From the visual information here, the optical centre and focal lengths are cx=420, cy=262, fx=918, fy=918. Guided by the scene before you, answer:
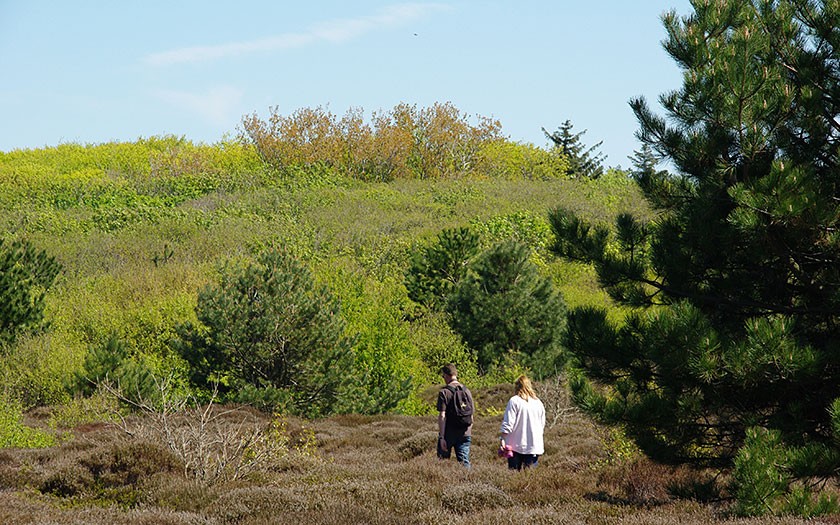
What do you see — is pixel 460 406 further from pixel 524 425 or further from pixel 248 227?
pixel 248 227

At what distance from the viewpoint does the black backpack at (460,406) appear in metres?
11.6

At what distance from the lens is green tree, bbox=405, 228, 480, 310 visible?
108ft

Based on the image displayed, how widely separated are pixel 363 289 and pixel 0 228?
27.6 m

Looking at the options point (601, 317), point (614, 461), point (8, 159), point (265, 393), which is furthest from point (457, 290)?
point (8, 159)

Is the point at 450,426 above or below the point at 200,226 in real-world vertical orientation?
below

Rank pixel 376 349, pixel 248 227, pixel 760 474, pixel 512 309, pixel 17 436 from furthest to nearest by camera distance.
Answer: pixel 248 227
pixel 512 309
pixel 376 349
pixel 17 436
pixel 760 474

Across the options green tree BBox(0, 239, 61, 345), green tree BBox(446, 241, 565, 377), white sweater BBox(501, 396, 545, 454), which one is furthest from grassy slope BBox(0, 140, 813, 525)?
green tree BBox(446, 241, 565, 377)

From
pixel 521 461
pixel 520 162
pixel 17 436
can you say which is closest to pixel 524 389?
pixel 521 461

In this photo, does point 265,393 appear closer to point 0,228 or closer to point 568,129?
point 0,228

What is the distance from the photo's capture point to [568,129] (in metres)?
75.9

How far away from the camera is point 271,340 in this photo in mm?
20828

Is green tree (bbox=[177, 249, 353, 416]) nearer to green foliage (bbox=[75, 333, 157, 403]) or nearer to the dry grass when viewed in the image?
green foliage (bbox=[75, 333, 157, 403])

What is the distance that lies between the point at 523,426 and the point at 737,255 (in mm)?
3422

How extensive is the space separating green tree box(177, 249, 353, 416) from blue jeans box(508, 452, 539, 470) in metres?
9.82
